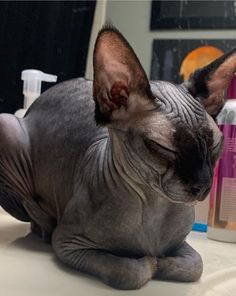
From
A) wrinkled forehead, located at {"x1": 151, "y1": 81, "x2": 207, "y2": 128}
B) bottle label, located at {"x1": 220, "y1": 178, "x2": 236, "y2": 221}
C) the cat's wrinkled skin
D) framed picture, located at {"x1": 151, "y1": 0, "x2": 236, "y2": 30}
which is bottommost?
bottle label, located at {"x1": 220, "y1": 178, "x2": 236, "y2": 221}

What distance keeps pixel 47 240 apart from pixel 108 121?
0.80 ft

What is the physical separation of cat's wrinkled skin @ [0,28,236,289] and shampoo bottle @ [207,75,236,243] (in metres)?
0.23

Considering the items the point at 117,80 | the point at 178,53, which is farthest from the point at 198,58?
the point at 117,80

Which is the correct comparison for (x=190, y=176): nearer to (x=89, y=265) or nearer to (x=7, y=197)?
(x=89, y=265)

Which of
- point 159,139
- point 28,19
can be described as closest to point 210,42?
point 28,19

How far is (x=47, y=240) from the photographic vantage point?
2.06 ft

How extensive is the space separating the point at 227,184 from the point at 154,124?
37 centimetres

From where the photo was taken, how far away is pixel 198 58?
2.88 feet

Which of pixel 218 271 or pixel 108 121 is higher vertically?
pixel 108 121

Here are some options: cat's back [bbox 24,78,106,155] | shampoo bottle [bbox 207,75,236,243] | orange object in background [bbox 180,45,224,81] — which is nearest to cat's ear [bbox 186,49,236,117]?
cat's back [bbox 24,78,106,155]

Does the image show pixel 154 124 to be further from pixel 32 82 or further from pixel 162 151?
pixel 32 82

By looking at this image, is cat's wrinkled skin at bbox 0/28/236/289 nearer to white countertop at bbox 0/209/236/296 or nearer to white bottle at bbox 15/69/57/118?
white countertop at bbox 0/209/236/296

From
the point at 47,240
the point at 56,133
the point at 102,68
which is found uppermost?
the point at 102,68

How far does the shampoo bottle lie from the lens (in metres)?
0.75
